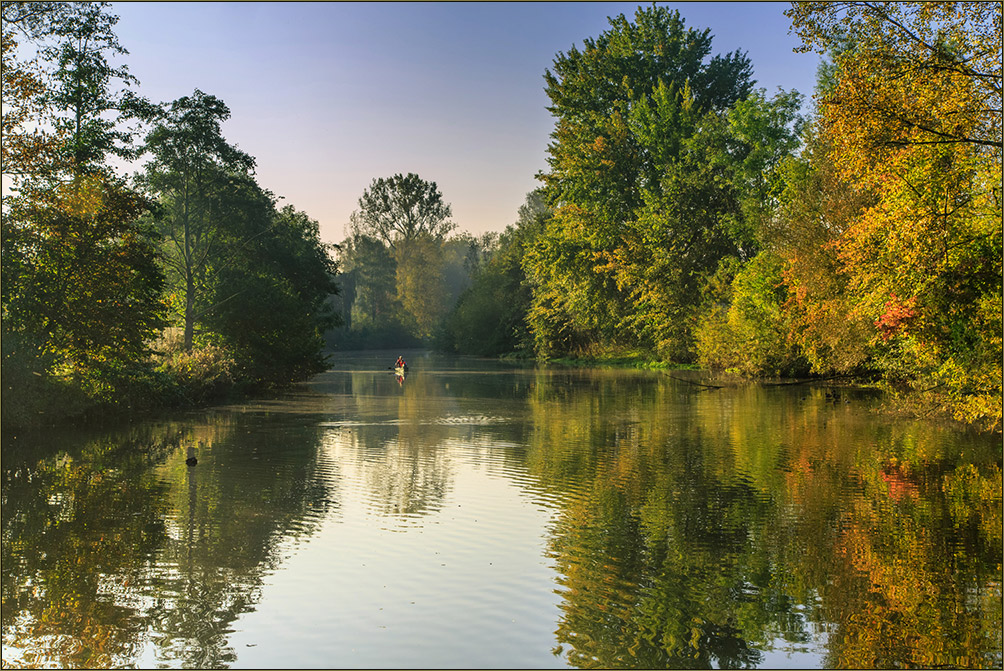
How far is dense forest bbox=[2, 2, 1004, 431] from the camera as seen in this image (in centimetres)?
1605

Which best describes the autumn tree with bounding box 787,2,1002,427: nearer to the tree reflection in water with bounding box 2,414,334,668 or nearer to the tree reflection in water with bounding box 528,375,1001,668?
the tree reflection in water with bounding box 528,375,1001,668

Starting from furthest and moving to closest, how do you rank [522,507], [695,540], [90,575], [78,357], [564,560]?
[78,357]
[522,507]
[695,540]
[564,560]
[90,575]

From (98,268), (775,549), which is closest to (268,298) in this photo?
(98,268)

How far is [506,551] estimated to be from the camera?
35.3ft

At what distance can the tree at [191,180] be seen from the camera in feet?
122

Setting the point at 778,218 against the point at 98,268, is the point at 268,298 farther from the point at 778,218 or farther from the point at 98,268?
the point at 778,218

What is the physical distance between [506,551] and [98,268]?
52.0 feet

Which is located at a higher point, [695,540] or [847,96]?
[847,96]

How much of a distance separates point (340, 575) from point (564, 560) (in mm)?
2627

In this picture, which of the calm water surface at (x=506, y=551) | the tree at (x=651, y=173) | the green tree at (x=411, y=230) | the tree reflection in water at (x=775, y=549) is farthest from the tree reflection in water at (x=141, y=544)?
the green tree at (x=411, y=230)

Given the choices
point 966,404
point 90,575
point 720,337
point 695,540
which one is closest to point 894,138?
point 966,404

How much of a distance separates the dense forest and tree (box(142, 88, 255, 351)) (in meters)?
0.11

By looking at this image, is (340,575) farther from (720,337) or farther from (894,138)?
(720,337)

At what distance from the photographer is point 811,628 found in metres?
7.86
